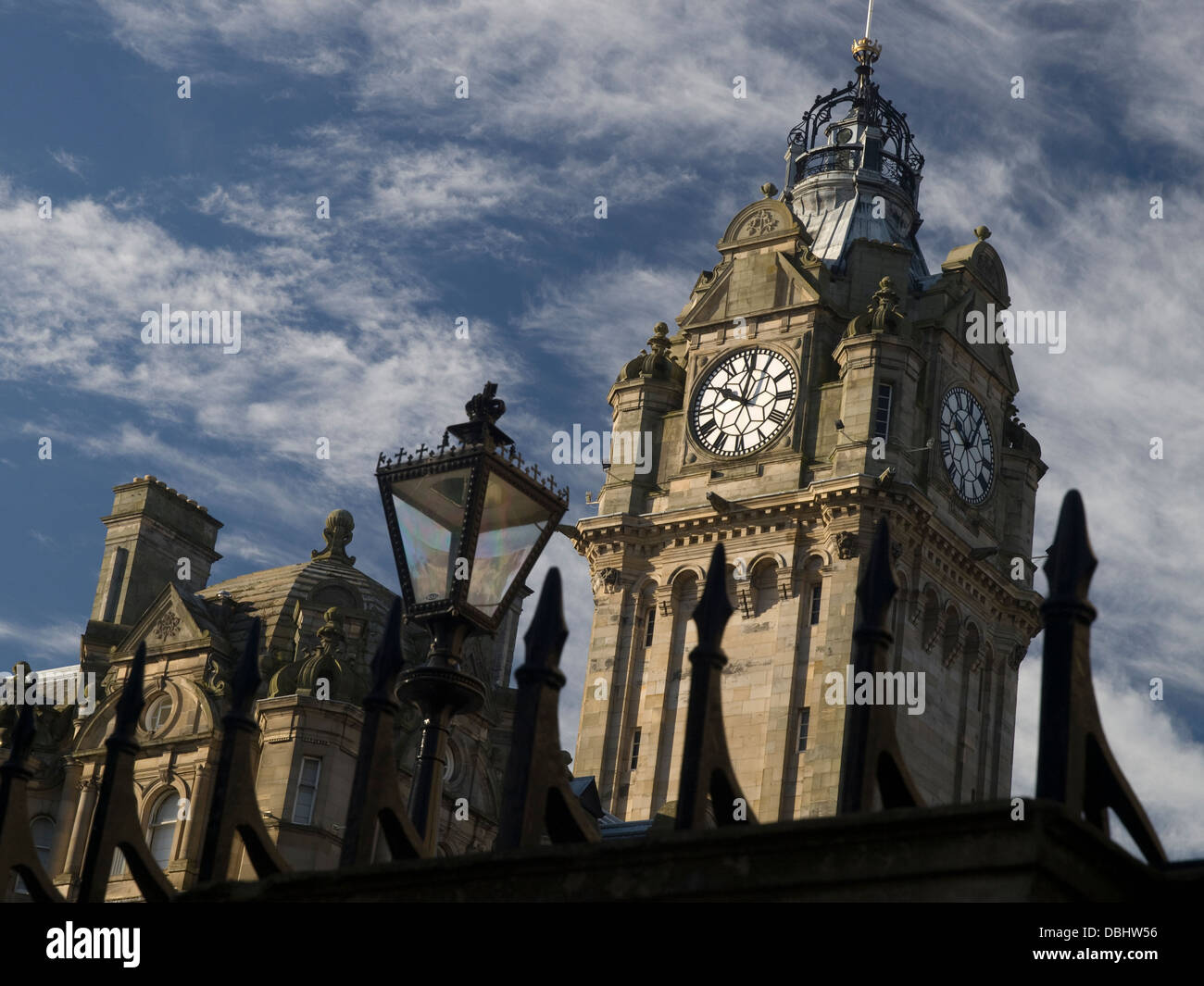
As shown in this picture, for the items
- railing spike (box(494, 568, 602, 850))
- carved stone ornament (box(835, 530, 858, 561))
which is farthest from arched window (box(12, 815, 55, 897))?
A: railing spike (box(494, 568, 602, 850))

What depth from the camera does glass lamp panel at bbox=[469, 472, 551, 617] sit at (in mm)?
17109

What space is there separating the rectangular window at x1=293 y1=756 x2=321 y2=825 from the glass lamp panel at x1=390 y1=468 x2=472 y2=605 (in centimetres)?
2722

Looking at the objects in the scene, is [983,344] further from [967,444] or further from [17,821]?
[17,821]

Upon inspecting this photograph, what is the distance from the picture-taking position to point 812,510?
68.4 metres

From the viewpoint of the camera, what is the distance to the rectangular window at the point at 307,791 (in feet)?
144

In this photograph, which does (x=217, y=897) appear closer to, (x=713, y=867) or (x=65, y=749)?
(x=713, y=867)

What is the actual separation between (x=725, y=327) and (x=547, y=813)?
201 feet

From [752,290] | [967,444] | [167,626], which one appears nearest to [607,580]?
[752,290]

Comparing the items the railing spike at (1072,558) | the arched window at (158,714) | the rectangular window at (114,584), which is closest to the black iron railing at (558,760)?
the railing spike at (1072,558)

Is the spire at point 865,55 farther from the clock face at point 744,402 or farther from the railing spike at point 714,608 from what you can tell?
the railing spike at point 714,608

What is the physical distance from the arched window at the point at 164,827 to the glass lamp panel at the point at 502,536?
28.2 metres

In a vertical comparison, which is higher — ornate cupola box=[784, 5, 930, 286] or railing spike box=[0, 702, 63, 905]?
ornate cupola box=[784, 5, 930, 286]

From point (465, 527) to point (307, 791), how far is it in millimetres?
28300

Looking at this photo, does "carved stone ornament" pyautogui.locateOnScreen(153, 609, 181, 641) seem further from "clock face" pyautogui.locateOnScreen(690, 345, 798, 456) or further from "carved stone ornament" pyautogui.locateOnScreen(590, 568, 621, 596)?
"clock face" pyautogui.locateOnScreen(690, 345, 798, 456)
